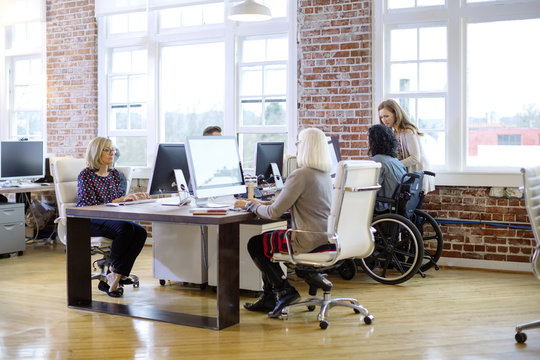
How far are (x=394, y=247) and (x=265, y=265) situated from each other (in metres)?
1.55

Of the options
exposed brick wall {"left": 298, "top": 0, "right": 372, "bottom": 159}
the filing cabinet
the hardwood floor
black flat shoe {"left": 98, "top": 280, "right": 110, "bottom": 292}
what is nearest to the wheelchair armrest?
the hardwood floor

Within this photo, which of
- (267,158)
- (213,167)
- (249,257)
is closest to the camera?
(213,167)

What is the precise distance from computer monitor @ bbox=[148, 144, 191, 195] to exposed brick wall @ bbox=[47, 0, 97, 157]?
3740 millimetres

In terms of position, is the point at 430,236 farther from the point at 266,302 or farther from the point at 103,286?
the point at 103,286

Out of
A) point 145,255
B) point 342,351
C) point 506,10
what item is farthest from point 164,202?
point 506,10

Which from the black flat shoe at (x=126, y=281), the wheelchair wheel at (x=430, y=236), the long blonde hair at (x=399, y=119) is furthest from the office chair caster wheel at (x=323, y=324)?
the long blonde hair at (x=399, y=119)

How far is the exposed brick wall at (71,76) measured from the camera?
8297 mm

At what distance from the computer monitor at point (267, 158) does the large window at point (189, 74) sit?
1164mm

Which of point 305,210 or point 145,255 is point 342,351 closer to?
point 305,210

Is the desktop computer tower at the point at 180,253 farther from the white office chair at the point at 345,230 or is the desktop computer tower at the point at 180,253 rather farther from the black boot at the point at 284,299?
the white office chair at the point at 345,230

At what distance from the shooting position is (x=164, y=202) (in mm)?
4883

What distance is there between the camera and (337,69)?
22.0 feet

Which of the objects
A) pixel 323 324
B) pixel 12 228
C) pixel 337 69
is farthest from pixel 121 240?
pixel 337 69

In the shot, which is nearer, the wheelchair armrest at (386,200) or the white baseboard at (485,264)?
the wheelchair armrest at (386,200)
